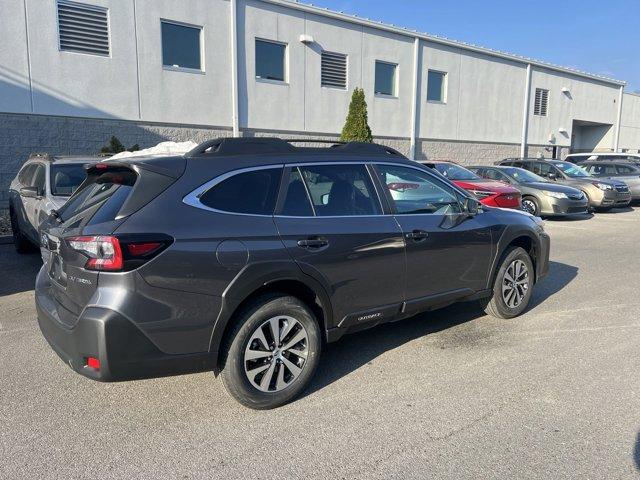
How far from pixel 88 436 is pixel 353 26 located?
1871cm

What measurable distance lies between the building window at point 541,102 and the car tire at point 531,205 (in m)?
16.3

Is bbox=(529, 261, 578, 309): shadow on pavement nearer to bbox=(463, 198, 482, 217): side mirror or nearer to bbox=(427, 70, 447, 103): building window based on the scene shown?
bbox=(463, 198, 482, 217): side mirror

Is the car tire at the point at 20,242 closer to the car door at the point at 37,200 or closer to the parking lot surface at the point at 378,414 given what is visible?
the car door at the point at 37,200

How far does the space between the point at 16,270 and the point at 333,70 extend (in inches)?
563

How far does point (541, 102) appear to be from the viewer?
28031 millimetres

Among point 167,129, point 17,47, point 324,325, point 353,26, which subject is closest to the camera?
point 324,325

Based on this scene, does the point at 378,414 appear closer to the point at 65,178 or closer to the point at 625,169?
the point at 65,178

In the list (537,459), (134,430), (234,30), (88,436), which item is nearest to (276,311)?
(134,430)

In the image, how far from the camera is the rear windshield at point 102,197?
3117 mm

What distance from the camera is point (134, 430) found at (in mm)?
3188

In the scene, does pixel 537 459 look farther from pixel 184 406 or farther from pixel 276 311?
pixel 184 406

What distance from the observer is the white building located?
13.3 m

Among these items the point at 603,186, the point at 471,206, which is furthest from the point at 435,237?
the point at 603,186

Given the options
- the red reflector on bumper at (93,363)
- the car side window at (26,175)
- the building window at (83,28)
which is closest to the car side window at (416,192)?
the red reflector on bumper at (93,363)
